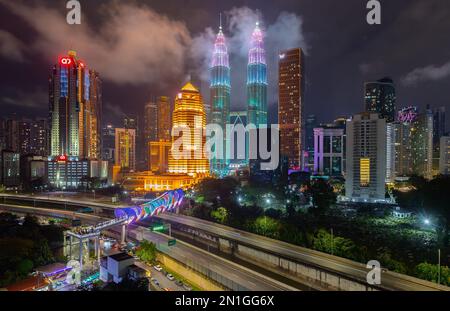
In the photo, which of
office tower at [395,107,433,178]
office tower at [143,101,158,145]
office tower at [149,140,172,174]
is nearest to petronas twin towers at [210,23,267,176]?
office tower at [149,140,172,174]

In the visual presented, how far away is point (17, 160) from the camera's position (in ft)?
136

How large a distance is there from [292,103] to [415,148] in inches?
1082

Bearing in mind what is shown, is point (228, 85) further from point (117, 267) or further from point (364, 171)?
point (117, 267)

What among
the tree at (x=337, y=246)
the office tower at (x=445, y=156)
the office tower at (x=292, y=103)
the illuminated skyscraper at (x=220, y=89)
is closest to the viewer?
the tree at (x=337, y=246)

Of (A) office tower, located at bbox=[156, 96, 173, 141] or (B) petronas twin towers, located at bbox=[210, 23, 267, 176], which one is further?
(A) office tower, located at bbox=[156, 96, 173, 141]

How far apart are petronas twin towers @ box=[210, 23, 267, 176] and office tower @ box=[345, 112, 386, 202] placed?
38841 mm

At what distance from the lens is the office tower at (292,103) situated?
6322cm

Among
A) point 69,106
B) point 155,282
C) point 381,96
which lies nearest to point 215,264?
point 155,282

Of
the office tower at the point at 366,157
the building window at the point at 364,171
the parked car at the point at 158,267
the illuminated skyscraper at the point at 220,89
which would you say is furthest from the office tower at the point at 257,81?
the parked car at the point at 158,267

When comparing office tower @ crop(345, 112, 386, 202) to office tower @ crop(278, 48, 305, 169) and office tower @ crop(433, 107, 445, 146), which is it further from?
office tower @ crop(433, 107, 445, 146)

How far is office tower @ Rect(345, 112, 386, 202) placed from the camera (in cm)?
2945

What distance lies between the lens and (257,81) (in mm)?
69688

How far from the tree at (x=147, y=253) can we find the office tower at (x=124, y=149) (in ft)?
166

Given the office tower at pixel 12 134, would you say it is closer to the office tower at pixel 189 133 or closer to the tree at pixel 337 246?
the office tower at pixel 189 133
